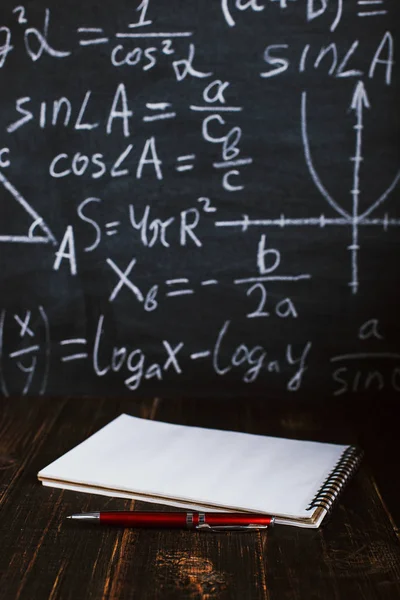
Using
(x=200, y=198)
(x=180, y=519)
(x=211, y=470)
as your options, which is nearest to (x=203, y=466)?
(x=211, y=470)

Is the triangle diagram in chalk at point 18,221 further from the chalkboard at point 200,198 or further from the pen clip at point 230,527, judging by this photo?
the pen clip at point 230,527

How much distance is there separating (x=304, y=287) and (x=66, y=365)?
500 mm

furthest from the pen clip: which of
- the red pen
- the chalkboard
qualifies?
→ the chalkboard

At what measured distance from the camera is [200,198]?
145 centimetres

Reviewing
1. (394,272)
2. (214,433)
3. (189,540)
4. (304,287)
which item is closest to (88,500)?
(189,540)

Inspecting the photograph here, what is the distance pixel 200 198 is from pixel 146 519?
0.69 metres

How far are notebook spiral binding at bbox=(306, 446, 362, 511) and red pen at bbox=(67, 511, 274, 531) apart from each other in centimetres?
8

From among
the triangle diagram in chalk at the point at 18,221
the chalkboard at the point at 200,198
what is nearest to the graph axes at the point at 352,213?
the chalkboard at the point at 200,198

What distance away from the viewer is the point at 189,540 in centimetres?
91

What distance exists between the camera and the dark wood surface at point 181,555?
0.80m

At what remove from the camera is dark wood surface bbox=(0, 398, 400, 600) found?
0.80m

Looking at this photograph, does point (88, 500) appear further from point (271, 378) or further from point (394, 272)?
point (394, 272)

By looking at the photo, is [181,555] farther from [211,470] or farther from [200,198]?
[200,198]

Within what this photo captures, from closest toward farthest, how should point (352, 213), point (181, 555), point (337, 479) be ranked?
point (181, 555) < point (337, 479) < point (352, 213)
